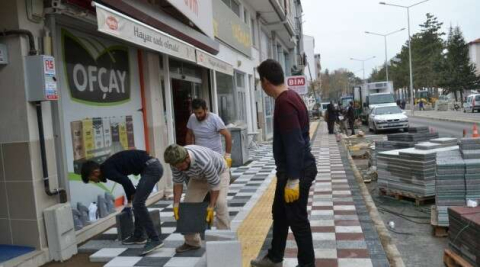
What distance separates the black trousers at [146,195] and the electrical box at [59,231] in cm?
78

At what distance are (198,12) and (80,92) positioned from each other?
13.8 feet

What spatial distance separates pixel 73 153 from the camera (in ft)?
19.9

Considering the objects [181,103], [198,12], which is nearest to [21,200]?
[198,12]

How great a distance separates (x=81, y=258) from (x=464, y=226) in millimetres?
4009

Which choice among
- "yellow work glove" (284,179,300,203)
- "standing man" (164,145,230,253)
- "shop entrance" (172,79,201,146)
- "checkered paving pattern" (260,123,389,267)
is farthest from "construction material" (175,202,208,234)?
"shop entrance" (172,79,201,146)

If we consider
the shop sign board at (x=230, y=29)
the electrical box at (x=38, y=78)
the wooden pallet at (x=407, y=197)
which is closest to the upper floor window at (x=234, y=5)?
the shop sign board at (x=230, y=29)

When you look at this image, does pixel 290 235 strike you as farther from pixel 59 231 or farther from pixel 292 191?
pixel 59 231

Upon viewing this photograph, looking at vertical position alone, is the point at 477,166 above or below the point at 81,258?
above

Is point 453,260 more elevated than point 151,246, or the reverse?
point 151,246

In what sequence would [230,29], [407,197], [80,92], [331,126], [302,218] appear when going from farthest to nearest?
1. [331,126]
2. [230,29]
3. [407,197]
4. [80,92]
5. [302,218]

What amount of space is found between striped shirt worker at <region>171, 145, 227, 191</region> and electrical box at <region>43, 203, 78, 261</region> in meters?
1.38

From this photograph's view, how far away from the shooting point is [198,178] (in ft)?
15.9

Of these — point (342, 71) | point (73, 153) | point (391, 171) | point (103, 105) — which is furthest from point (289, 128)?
point (342, 71)

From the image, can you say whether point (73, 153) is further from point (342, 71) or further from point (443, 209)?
point (342, 71)
